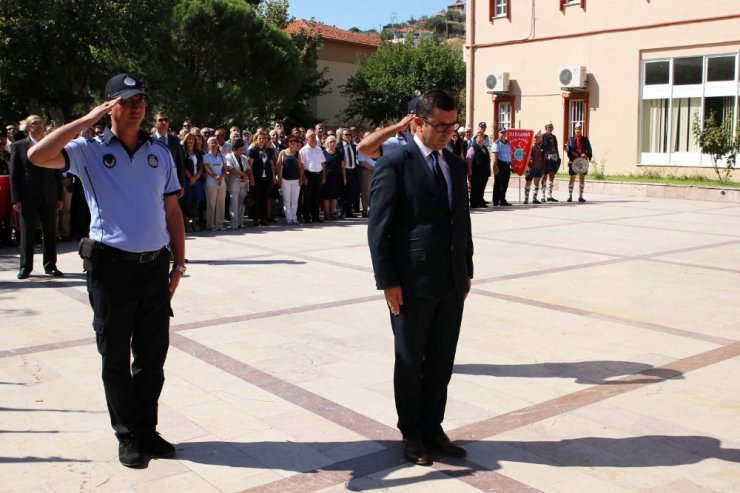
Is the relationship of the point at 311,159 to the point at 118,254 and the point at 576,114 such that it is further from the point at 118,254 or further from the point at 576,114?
the point at 576,114

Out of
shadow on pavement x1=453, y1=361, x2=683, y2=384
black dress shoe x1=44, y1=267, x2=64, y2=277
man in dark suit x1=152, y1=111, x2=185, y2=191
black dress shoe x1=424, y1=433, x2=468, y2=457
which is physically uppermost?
man in dark suit x1=152, y1=111, x2=185, y2=191

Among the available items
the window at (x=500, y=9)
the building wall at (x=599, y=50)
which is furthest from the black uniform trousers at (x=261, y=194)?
the window at (x=500, y=9)

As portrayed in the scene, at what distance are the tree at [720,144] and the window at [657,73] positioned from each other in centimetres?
223

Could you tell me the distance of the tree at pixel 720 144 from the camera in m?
22.4

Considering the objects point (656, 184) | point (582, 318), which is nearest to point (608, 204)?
point (656, 184)

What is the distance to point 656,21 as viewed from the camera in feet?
80.3

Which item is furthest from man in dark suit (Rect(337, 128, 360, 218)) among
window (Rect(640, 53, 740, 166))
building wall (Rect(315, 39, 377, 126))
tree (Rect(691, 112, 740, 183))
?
building wall (Rect(315, 39, 377, 126))

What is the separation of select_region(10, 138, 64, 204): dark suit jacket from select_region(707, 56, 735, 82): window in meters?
19.4

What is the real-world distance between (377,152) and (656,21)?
22.0m

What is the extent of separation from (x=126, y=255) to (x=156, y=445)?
1072mm

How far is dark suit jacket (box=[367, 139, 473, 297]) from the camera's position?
441 cm

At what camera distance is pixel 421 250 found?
4414mm

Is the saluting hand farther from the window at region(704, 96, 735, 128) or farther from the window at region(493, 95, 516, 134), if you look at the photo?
the window at region(493, 95, 516, 134)

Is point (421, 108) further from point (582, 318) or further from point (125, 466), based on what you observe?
point (582, 318)
